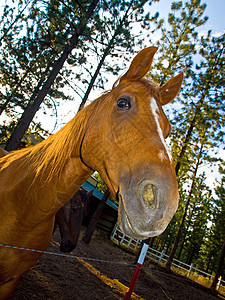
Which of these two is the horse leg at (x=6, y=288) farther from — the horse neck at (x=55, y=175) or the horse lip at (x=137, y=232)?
the horse lip at (x=137, y=232)

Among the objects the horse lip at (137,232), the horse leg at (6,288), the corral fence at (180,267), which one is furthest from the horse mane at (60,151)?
the corral fence at (180,267)

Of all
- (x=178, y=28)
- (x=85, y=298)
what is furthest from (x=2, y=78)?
(x=85, y=298)

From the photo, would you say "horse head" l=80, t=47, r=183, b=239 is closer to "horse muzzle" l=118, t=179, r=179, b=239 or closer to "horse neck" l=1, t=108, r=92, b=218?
"horse muzzle" l=118, t=179, r=179, b=239

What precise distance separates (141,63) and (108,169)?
0.97 m

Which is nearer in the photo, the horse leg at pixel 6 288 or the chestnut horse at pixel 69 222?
the horse leg at pixel 6 288

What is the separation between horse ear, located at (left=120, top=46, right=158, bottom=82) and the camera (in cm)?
159

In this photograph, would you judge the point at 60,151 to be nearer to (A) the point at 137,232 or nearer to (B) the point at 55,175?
(B) the point at 55,175

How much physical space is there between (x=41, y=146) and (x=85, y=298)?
Result: 4559 mm

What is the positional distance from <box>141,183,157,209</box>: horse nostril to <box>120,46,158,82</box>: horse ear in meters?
1.03

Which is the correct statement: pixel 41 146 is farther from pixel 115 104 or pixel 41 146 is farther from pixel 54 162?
pixel 115 104

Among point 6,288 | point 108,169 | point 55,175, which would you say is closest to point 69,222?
point 6,288

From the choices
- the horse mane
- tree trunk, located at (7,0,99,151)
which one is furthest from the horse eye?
tree trunk, located at (7,0,99,151)

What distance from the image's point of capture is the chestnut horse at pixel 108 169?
1046 millimetres

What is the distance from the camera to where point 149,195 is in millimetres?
1045
